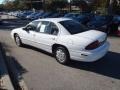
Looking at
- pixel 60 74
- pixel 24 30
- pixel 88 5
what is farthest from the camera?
pixel 88 5

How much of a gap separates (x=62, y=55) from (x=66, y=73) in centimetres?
100

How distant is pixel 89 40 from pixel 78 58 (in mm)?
684

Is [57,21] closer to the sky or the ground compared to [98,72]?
closer to the sky

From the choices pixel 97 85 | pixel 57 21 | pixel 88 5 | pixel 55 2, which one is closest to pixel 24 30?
pixel 57 21

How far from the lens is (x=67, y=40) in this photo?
7.56 metres

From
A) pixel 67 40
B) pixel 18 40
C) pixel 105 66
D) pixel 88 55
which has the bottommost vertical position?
pixel 105 66

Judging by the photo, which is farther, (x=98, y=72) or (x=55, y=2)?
(x=55, y=2)

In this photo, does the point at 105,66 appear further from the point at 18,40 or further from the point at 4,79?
the point at 18,40

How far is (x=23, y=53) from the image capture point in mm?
9727

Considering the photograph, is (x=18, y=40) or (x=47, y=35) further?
(x=18, y=40)

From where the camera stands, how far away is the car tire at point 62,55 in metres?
7.71

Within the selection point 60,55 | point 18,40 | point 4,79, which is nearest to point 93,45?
point 60,55

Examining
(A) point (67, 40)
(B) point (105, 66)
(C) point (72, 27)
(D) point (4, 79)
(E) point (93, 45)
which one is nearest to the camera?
(D) point (4, 79)

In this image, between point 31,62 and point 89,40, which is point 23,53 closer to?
point 31,62
